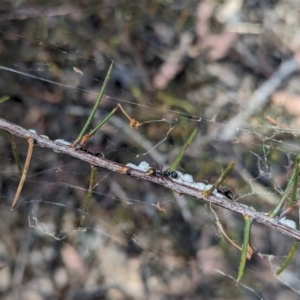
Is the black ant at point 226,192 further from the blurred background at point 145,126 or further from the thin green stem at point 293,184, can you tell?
the blurred background at point 145,126

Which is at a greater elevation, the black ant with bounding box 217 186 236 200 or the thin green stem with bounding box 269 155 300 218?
the thin green stem with bounding box 269 155 300 218

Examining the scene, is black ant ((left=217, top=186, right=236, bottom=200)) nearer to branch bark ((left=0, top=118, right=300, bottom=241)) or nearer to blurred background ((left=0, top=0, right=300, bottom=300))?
branch bark ((left=0, top=118, right=300, bottom=241))

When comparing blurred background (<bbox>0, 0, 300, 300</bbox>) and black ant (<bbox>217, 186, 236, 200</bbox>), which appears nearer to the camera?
black ant (<bbox>217, 186, 236, 200</bbox>)

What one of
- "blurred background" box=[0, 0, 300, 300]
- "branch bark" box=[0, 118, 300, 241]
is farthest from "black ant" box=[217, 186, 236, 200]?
"blurred background" box=[0, 0, 300, 300]

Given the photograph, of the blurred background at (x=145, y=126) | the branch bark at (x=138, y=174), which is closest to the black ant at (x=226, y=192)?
the branch bark at (x=138, y=174)

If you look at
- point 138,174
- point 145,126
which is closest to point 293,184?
point 138,174

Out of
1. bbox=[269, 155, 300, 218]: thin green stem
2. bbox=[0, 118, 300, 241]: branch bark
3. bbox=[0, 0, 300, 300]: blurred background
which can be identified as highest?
bbox=[269, 155, 300, 218]: thin green stem

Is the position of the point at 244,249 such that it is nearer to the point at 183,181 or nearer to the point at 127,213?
the point at 183,181

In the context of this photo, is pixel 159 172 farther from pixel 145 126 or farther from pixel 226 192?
pixel 145 126
